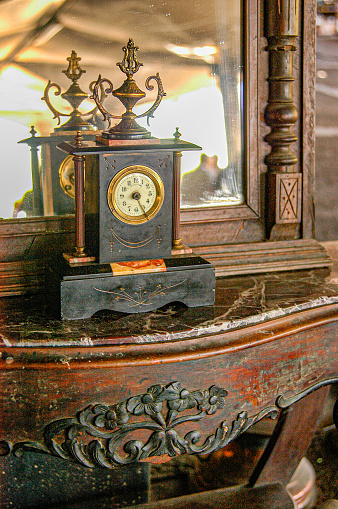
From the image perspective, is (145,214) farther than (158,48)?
No

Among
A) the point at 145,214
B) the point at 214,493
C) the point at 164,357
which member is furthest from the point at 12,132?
the point at 214,493

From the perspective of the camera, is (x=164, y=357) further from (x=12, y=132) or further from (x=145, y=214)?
(x=12, y=132)

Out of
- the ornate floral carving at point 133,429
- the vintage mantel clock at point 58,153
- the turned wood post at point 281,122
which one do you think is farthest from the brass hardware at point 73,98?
the ornate floral carving at point 133,429

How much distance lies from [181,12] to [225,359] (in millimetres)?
1046

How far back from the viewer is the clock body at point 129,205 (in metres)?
1.47

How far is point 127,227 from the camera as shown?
152 cm

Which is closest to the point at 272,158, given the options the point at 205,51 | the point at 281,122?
the point at 281,122

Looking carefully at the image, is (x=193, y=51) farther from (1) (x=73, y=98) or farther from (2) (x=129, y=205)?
(2) (x=129, y=205)

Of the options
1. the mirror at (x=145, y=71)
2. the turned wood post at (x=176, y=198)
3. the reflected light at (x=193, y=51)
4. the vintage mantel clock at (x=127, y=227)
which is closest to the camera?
the vintage mantel clock at (x=127, y=227)

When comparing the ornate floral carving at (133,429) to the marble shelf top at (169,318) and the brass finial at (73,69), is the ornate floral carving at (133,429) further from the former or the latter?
the brass finial at (73,69)

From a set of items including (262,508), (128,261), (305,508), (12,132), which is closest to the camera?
(128,261)

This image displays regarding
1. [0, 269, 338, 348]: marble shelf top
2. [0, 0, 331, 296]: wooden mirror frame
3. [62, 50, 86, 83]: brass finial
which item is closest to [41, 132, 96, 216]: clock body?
[62, 50, 86, 83]: brass finial

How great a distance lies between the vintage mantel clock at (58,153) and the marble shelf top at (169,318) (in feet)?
0.91

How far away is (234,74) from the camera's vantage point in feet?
6.20
